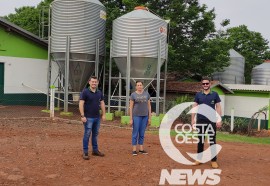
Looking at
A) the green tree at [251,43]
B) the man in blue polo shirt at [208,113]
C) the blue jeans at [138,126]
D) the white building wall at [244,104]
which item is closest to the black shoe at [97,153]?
the blue jeans at [138,126]

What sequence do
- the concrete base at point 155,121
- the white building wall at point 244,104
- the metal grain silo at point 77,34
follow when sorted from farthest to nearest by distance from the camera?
1. the white building wall at point 244,104
2. the metal grain silo at point 77,34
3. the concrete base at point 155,121

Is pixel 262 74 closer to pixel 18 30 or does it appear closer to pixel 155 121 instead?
pixel 155 121

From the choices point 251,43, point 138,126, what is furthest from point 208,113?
point 251,43

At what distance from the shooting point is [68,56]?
15219mm

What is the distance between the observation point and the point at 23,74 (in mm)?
18500

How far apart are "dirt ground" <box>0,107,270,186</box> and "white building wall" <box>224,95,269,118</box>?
14.6 meters

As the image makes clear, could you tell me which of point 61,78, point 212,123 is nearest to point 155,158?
point 212,123

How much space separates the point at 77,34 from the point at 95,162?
32.9ft

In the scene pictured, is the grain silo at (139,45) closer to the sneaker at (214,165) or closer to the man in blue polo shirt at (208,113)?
the man in blue polo shirt at (208,113)

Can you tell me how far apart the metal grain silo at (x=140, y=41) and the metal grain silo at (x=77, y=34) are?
4.79 feet

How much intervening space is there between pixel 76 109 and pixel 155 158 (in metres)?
11.0

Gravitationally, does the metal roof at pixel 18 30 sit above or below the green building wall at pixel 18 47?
above

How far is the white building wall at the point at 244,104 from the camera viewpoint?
76.3 ft

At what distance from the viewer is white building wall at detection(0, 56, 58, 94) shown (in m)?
17.8
